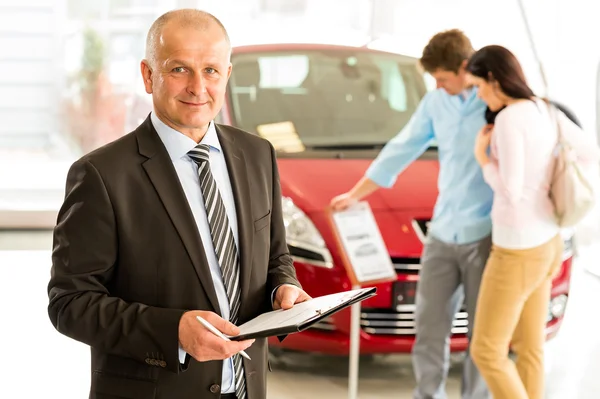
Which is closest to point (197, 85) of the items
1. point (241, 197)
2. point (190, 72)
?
point (190, 72)

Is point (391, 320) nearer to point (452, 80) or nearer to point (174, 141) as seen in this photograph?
point (452, 80)

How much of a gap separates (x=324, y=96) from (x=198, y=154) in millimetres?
3253

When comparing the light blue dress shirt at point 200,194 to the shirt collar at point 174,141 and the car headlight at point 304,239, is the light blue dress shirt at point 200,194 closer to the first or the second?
the shirt collar at point 174,141

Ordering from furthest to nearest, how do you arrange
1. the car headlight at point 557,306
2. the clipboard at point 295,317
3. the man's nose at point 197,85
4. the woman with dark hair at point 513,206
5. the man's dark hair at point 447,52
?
the car headlight at point 557,306
the man's dark hair at point 447,52
the woman with dark hair at point 513,206
the man's nose at point 197,85
the clipboard at point 295,317

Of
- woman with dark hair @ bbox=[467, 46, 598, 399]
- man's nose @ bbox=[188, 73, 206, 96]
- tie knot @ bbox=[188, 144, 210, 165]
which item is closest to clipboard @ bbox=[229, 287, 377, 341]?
tie knot @ bbox=[188, 144, 210, 165]

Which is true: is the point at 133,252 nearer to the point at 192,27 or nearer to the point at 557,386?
the point at 192,27

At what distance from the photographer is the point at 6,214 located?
841cm

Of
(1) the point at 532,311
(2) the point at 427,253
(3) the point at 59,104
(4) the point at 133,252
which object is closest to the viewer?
(4) the point at 133,252

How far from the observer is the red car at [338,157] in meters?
4.14

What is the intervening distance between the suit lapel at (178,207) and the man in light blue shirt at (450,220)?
196cm

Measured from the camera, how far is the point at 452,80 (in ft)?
11.9

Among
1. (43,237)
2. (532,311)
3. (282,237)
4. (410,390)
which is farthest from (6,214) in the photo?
(282,237)

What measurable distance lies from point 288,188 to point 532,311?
4.29 ft

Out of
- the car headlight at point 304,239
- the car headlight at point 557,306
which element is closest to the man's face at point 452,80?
the car headlight at point 304,239
